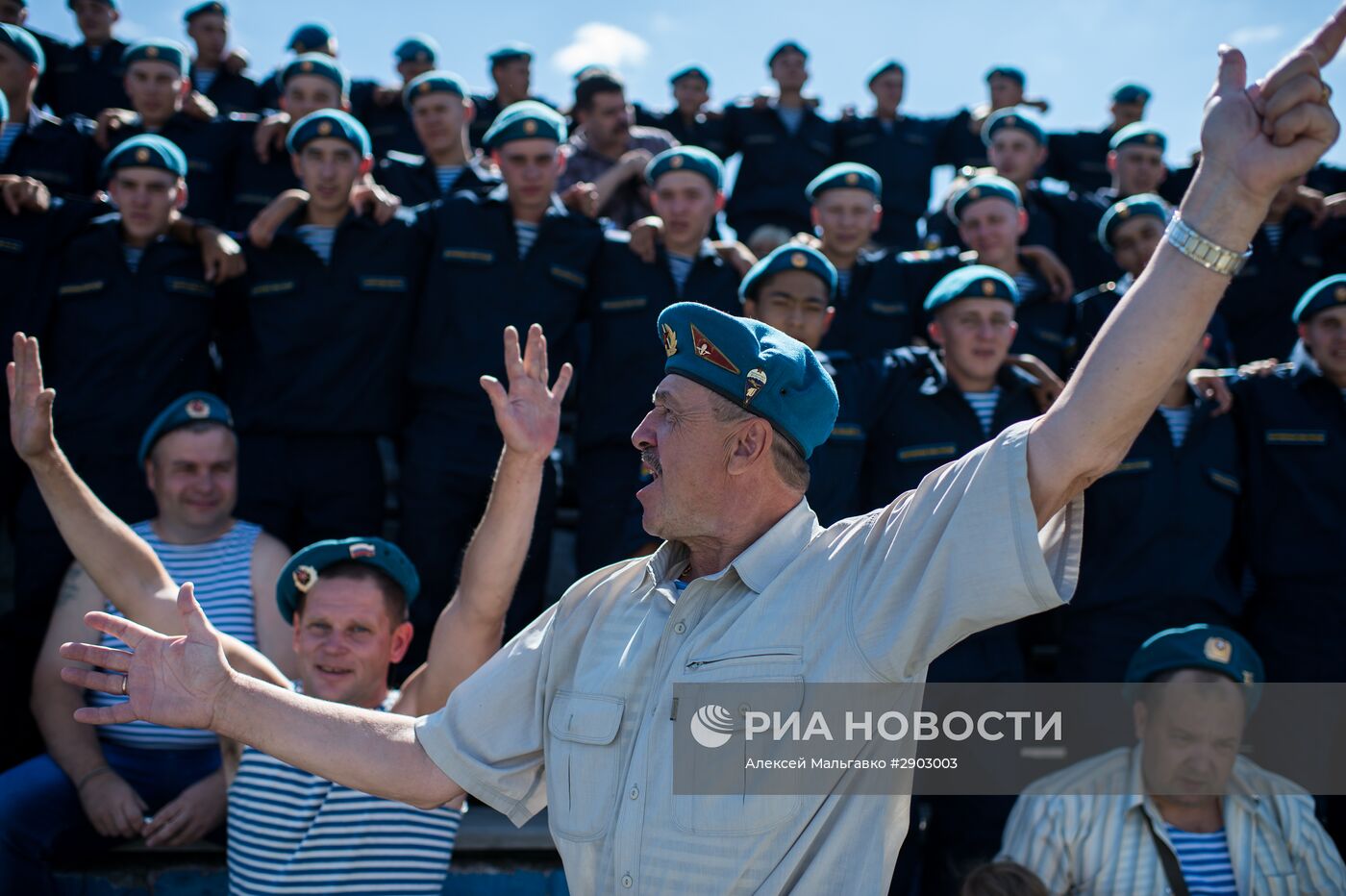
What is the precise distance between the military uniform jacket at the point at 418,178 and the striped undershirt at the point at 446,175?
2 centimetres

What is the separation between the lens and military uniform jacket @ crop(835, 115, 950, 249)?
312 inches

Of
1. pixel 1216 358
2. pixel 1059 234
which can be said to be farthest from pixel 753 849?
pixel 1059 234

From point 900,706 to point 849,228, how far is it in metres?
3.89

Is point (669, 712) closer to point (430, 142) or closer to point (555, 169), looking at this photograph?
point (555, 169)

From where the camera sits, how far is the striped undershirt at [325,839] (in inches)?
119

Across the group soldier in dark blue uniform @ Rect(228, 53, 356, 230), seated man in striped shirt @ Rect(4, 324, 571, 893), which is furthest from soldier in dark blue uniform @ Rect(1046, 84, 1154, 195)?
seated man in striped shirt @ Rect(4, 324, 571, 893)

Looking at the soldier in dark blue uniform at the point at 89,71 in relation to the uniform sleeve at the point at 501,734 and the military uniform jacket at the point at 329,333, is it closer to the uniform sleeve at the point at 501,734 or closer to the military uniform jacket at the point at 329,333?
the military uniform jacket at the point at 329,333

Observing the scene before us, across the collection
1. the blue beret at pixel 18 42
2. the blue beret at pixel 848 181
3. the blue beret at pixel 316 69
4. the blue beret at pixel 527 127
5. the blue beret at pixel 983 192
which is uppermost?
the blue beret at pixel 316 69

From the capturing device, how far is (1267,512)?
4605 millimetres

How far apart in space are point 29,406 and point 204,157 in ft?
12.6

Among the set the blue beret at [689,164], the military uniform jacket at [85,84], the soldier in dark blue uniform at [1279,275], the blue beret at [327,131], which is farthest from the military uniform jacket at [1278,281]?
the military uniform jacket at [85,84]

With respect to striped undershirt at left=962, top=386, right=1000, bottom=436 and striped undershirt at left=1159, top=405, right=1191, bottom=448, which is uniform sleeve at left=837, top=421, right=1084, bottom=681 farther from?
striped undershirt at left=1159, top=405, right=1191, bottom=448

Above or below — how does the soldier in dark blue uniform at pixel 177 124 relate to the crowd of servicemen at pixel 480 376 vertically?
above

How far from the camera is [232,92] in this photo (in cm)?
766
